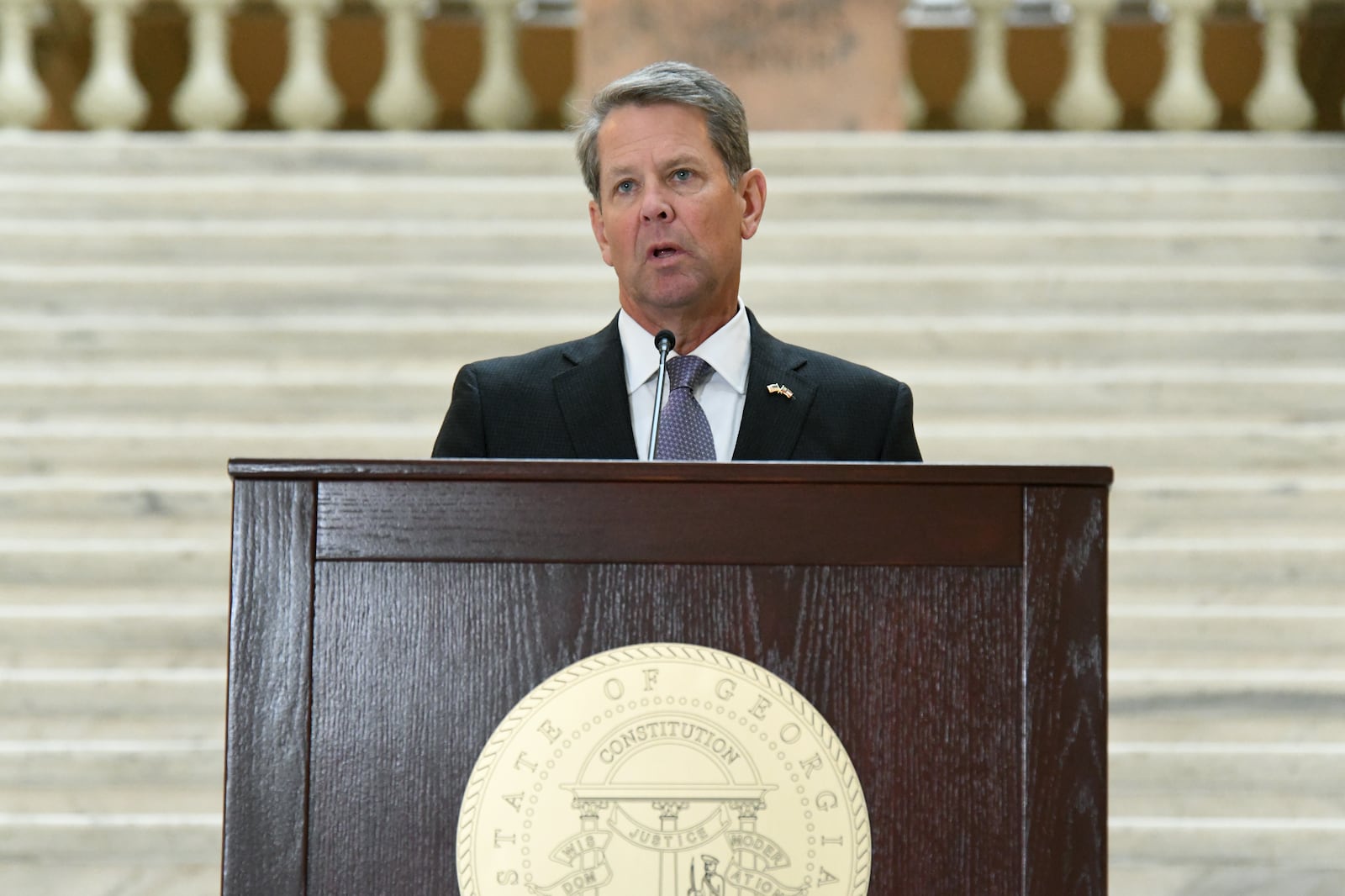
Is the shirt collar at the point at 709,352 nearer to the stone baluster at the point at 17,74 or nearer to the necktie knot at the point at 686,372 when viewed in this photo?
the necktie knot at the point at 686,372

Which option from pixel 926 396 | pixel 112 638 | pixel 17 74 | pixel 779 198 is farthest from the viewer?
pixel 17 74

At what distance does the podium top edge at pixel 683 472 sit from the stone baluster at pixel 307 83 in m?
4.37

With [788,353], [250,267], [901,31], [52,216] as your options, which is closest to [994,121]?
[901,31]

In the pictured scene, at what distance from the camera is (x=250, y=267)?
16.0 feet

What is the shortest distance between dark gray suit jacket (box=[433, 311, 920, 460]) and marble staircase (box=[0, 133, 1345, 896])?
178 centimetres

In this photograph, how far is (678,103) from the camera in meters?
2.13

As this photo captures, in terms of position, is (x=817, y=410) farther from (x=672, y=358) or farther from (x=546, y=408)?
(x=546, y=408)

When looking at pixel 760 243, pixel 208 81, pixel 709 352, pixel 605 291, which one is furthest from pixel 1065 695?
pixel 208 81

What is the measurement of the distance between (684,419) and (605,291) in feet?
9.09

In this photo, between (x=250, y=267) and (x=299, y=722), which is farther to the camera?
(x=250, y=267)

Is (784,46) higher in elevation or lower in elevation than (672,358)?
higher

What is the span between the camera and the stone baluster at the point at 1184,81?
5.55 m

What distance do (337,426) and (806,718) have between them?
10.3 feet

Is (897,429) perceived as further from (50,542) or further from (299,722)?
(50,542)
